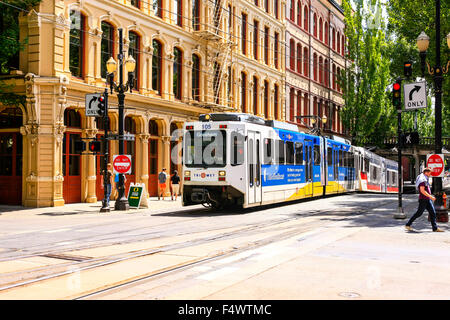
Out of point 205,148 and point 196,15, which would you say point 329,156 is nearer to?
point 205,148

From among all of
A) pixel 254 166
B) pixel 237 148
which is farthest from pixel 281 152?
pixel 237 148

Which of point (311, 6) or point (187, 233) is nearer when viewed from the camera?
point (187, 233)

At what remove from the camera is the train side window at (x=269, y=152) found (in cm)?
1922

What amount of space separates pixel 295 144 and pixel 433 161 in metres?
7.11

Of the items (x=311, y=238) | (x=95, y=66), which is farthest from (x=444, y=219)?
(x=95, y=66)

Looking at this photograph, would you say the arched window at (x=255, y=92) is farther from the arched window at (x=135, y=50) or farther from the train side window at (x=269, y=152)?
the train side window at (x=269, y=152)

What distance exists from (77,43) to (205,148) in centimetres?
932

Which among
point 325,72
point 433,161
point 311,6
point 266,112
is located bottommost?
point 433,161

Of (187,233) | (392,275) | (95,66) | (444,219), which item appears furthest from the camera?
(95,66)

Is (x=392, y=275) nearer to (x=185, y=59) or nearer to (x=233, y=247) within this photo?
(x=233, y=247)

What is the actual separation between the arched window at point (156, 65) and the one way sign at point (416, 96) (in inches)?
591

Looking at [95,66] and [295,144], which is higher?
[95,66]

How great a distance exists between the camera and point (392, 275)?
24.6 ft

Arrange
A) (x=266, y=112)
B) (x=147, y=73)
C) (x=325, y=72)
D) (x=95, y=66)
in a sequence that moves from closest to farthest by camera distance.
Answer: (x=95, y=66) < (x=147, y=73) < (x=266, y=112) < (x=325, y=72)
